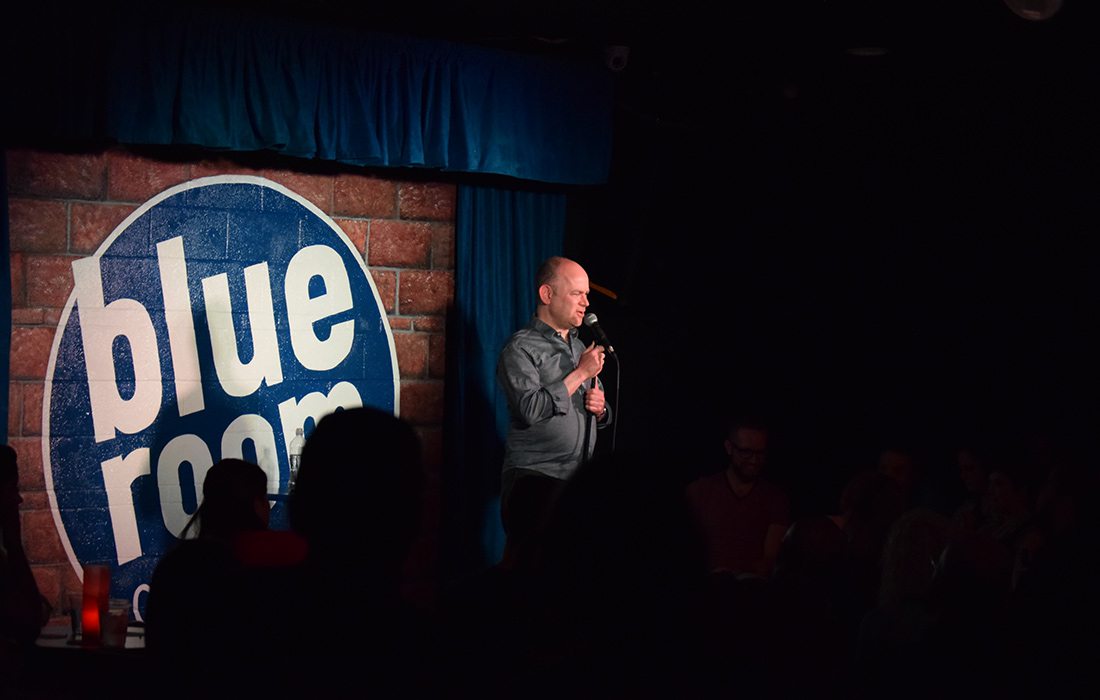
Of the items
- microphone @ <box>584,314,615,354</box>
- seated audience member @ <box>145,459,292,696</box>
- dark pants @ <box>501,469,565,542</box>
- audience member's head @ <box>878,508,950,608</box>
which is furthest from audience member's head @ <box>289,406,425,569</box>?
microphone @ <box>584,314,615,354</box>

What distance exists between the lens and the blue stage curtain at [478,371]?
15.4 feet

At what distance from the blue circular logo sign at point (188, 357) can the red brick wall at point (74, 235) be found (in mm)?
48

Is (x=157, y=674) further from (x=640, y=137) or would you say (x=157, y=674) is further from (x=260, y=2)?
(x=640, y=137)

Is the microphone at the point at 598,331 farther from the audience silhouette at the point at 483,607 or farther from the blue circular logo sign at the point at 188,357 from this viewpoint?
the audience silhouette at the point at 483,607

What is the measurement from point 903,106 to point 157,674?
409cm

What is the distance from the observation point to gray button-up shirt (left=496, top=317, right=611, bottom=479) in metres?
4.19

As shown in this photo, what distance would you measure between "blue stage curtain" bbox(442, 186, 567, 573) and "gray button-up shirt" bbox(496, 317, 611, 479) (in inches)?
14.3

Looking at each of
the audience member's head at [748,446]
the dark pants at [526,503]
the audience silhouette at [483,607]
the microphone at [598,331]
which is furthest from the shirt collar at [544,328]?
the audience silhouette at [483,607]

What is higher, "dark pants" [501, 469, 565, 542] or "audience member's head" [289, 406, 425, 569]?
"audience member's head" [289, 406, 425, 569]

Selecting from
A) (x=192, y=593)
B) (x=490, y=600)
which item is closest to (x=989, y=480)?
(x=490, y=600)

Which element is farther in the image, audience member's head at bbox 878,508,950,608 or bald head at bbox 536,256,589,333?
bald head at bbox 536,256,589,333

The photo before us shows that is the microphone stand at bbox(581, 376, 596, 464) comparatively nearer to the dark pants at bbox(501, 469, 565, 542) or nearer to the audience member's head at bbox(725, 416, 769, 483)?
the audience member's head at bbox(725, 416, 769, 483)

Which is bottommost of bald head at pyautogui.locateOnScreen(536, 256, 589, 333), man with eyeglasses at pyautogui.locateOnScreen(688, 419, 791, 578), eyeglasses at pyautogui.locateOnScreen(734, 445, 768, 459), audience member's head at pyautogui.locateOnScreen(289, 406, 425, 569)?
man with eyeglasses at pyautogui.locateOnScreen(688, 419, 791, 578)

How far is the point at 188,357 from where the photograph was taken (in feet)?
14.2
